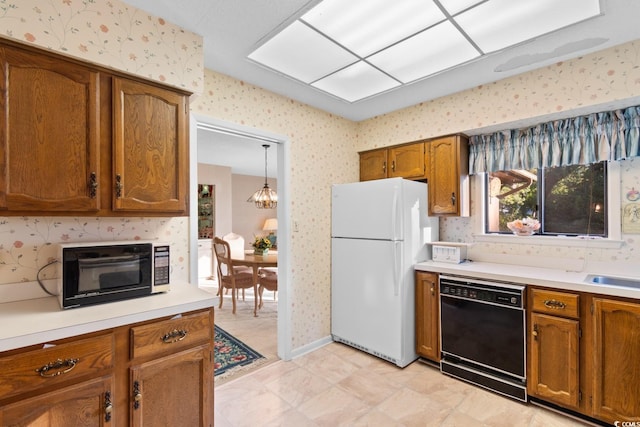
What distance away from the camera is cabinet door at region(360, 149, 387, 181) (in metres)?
3.33

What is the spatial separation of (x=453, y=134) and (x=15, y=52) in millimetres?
2971

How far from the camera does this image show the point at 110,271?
1549 mm

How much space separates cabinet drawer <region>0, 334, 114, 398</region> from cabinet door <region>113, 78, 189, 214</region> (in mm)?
671

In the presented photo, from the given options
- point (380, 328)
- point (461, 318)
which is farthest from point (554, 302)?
point (380, 328)

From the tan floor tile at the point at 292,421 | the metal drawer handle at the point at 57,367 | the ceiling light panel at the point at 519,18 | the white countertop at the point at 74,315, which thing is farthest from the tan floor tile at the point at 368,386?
the ceiling light panel at the point at 519,18

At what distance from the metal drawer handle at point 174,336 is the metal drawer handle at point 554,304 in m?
2.28

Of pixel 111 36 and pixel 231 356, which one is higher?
pixel 111 36

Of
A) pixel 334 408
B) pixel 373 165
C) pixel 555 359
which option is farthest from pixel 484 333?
pixel 373 165

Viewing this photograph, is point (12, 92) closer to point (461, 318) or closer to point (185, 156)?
point (185, 156)

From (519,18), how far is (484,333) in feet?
6.92

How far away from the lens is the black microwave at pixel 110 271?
4.67ft

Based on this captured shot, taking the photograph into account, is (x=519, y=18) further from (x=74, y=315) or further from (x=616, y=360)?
(x=74, y=315)

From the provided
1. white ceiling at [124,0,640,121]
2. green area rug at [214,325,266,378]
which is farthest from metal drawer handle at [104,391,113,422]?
white ceiling at [124,0,640,121]

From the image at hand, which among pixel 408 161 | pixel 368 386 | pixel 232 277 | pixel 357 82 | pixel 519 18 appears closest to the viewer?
pixel 519 18
